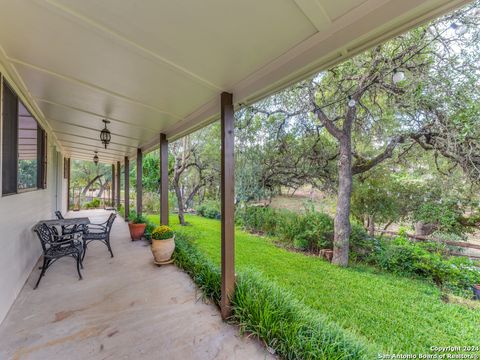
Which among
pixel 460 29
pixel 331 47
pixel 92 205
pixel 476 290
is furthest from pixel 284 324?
pixel 92 205

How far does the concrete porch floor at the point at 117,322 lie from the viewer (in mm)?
1791

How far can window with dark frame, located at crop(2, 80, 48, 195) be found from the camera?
224 cm

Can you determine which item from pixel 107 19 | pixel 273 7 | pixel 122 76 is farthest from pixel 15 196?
pixel 273 7

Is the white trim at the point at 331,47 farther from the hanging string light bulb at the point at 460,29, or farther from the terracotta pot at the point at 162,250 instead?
the hanging string light bulb at the point at 460,29

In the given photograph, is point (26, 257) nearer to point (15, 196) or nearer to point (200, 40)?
point (15, 196)

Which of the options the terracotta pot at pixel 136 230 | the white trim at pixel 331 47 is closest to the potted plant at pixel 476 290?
the white trim at pixel 331 47

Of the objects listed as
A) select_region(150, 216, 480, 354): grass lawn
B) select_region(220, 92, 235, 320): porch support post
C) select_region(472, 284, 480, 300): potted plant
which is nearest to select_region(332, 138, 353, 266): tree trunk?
select_region(150, 216, 480, 354): grass lawn

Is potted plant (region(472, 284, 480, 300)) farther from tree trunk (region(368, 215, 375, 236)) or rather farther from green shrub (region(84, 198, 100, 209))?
green shrub (region(84, 198, 100, 209))

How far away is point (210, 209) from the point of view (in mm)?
10602

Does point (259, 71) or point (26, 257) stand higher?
point (259, 71)

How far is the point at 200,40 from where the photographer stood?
1466mm

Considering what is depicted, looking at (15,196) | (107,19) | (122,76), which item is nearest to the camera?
(107,19)

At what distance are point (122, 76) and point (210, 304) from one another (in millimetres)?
2749

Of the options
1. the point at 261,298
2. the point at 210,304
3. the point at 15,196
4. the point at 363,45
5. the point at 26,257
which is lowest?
the point at 210,304
